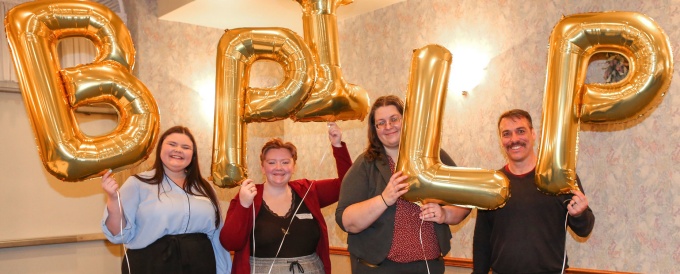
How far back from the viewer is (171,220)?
7.34ft

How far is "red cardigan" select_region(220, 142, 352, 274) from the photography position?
2.23 metres

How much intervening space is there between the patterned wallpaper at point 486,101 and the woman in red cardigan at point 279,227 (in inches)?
56.9

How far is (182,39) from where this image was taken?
4566mm

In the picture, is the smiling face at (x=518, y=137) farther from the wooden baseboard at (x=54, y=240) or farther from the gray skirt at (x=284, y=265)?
the wooden baseboard at (x=54, y=240)

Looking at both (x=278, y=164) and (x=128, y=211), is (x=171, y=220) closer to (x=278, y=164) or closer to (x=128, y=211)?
(x=128, y=211)

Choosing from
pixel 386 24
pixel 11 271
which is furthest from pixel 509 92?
pixel 11 271

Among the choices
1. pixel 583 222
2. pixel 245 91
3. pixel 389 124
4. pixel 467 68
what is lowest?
pixel 583 222

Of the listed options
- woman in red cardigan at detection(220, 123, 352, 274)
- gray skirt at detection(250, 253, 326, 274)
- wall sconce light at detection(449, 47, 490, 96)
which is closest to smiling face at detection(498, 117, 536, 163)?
woman in red cardigan at detection(220, 123, 352, 274)

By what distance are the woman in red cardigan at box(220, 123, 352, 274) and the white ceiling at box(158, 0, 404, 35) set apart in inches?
72.5

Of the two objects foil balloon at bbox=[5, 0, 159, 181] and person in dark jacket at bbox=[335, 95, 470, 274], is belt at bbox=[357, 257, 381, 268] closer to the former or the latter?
person in dark jacket at bbox=[335, 95, 470, 274]

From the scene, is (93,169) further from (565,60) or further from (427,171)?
(565,60)

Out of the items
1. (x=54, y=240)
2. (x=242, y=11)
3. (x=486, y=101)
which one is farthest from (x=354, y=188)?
(x=54, y=240)

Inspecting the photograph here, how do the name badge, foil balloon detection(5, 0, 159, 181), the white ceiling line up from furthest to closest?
the white ceiling < the name badge < foil balloon detection(5, 0, 159, 181)

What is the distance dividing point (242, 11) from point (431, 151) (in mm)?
2963
